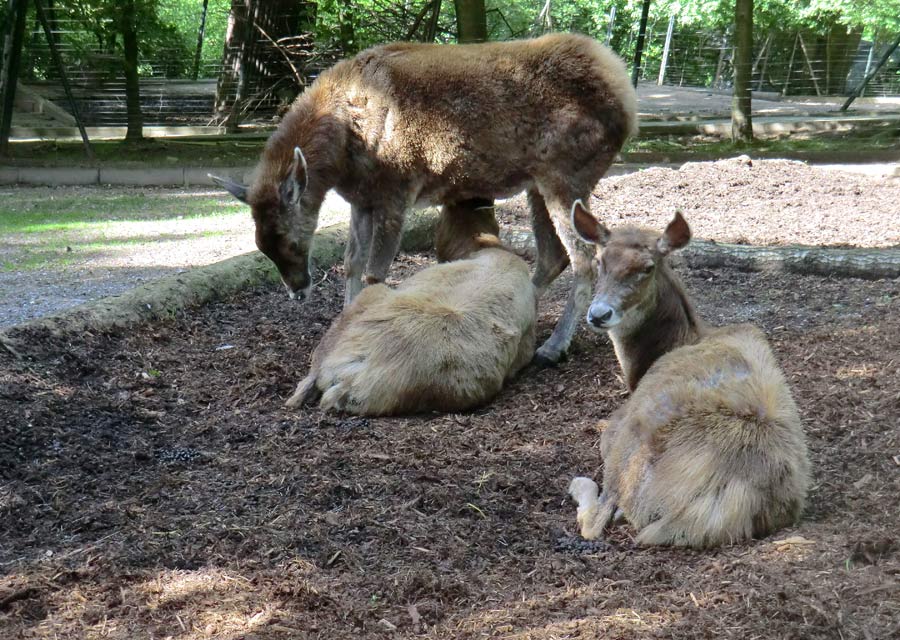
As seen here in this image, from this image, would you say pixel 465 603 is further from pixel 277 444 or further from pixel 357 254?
pixel 357 254

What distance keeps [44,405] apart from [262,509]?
5.84ft

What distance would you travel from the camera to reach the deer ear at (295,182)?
6.91 meters

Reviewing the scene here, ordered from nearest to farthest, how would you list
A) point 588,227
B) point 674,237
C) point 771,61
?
point 674,237 → point 588,227 → point 771,61

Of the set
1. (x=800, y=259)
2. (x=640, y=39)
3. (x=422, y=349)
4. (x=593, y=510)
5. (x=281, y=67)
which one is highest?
(x=640, y=39)

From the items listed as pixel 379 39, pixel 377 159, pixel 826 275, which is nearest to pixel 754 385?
pixel 377 159

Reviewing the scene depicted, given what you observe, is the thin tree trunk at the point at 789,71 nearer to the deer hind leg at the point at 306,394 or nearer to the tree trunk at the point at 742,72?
the tree trunk at the point at 742,72

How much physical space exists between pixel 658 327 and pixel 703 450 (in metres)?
1.41

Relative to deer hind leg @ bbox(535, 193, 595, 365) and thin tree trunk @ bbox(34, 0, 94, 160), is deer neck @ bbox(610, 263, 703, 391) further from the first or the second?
thin tree trunk @ bbox(34, 0, 94, 160)

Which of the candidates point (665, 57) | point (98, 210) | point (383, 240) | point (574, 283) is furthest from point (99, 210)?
point (665, 57)

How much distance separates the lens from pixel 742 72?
1616 centimetres

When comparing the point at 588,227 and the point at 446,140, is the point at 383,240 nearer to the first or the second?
the point at 446,140

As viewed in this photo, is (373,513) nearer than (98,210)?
Yes

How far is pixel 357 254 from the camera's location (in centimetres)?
773

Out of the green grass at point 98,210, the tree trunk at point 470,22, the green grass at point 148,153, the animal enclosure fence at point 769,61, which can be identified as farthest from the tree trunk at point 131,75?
the animal enclosure fence at point 769,61
